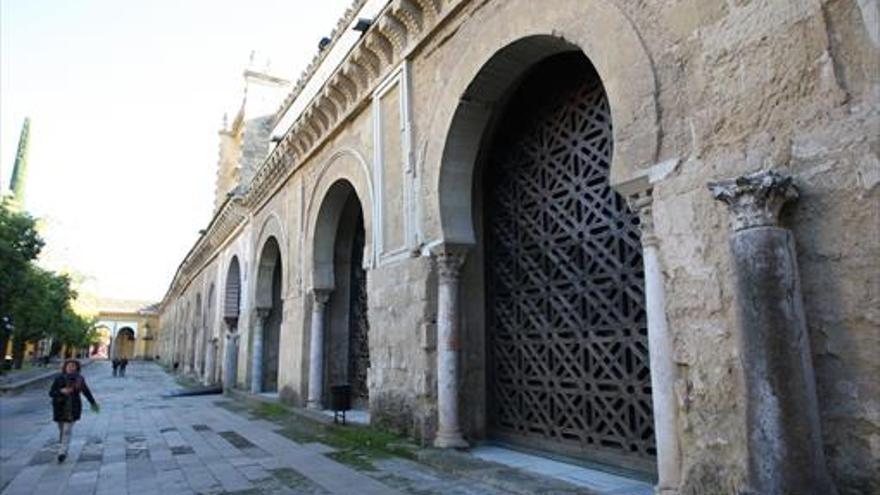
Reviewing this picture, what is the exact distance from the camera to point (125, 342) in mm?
71125

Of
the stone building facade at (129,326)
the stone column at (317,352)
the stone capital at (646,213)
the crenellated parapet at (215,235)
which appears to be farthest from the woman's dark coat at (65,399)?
the stone building facade at (129,326)

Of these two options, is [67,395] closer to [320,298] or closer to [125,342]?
[320,298]

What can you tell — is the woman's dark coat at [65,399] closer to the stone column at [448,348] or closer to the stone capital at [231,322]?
the stone column at [448,348]

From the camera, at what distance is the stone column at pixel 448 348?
5.68 meters

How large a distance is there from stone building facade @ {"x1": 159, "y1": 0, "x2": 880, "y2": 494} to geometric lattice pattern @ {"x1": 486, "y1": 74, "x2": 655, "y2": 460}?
0.02m

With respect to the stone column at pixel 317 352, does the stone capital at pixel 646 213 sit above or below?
above

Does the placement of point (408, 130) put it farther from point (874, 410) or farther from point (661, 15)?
point (874, 410)

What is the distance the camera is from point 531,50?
210 inches

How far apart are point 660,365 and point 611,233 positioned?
1513mm

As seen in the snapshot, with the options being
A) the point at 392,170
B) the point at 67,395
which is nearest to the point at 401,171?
the point at 392,170

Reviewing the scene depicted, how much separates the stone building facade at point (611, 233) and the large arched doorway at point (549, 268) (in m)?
0.02

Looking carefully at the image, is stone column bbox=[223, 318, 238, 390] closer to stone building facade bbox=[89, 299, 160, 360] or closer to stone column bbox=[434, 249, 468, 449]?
stone column bbox=[434, 249, 468, 449]

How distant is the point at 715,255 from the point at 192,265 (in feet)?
89.5

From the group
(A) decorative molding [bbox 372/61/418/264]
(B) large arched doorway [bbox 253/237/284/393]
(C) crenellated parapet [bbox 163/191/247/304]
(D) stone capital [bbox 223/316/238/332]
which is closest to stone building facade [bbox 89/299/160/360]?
(C) crenellated parapet [bbox 163/191/247/304]
